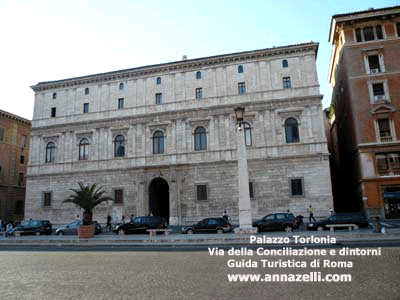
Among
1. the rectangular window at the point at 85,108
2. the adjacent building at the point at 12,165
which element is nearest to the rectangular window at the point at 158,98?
A: the rectangular window at the point at 85,108

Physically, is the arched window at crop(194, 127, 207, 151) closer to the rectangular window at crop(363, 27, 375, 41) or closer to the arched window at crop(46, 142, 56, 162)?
the arched window at crop(46, 142, 56, 162)

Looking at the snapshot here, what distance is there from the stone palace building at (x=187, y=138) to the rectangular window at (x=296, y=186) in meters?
0.09

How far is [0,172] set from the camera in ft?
139

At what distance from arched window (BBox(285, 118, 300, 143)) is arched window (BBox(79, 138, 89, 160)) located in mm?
21376

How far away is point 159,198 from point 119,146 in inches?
284

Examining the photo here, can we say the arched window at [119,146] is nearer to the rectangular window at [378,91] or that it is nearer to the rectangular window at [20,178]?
the rectangular window at [20,178]

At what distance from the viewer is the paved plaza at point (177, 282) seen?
19.4ft

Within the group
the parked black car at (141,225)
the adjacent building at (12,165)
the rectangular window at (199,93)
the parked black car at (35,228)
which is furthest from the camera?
the adjacent building at (12,165)

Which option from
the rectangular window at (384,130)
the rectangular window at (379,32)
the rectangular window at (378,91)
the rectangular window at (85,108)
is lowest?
the rectangular window at (384,130)

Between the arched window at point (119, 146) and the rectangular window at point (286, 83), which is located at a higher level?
the rectangular window at point (286, 83)

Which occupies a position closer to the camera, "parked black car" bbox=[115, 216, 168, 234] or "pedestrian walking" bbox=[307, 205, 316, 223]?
"parked black car" bbox=[115, 216, 168, 234]

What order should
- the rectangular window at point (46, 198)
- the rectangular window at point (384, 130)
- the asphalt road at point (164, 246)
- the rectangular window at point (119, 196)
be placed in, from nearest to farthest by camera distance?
the asphalt road at point (164, 246) → the rectangular window at point (384, 130) → the rectangular window at point (119, 196) → the rectangular window at point (46, 198)

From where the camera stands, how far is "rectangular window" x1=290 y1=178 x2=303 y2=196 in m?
28.9

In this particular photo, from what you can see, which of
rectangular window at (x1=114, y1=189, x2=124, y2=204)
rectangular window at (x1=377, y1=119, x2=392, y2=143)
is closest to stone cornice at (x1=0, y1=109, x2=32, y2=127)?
rectangular window at (x1=114, y1=189, x2=124, y2=204)
